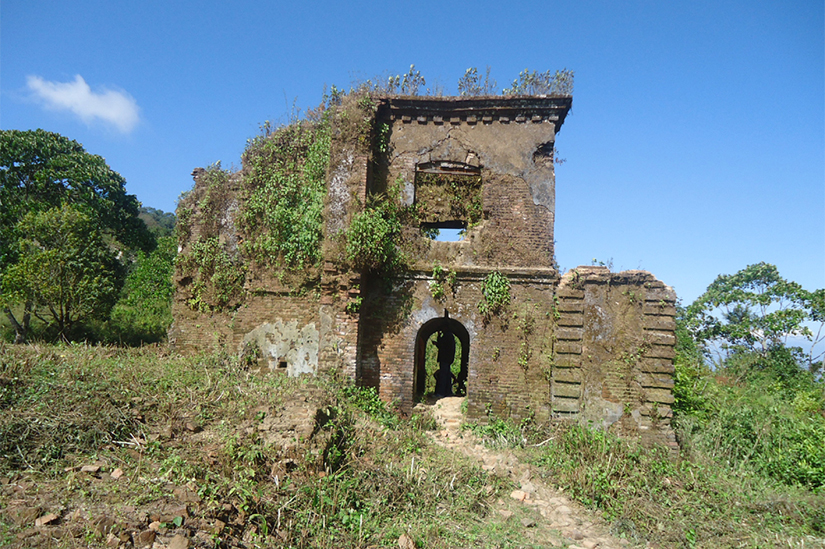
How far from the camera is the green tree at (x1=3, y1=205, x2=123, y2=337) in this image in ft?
48.1

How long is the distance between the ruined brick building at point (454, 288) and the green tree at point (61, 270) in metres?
6.58

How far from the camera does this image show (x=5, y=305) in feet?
49.2

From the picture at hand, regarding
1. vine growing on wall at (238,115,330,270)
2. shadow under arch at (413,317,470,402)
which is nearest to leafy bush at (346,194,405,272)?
vine growing on wall at (238,115,330,270)

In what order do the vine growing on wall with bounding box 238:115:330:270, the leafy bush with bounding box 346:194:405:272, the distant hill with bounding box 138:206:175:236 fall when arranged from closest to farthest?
1. the leafy bush with bounding box 346:194:405:272
2. the vine growing on wall with bounding box 238:115:330:270
3. the distant hill with bounding box 138:206:175:236

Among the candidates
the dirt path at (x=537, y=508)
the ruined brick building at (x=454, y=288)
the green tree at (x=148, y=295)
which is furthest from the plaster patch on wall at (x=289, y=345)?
the green tree at (x=148, y=295)

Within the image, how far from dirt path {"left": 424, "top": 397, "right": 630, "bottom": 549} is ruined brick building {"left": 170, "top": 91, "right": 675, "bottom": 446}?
0.96 m

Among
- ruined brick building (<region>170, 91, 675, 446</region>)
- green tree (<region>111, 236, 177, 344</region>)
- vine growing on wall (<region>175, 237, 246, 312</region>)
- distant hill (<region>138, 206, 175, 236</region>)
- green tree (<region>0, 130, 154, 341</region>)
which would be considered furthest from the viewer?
distant hill (<region>138, 206, 175, 236</region>)

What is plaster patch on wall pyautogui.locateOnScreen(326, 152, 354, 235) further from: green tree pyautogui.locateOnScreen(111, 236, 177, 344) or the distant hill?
the distant hill

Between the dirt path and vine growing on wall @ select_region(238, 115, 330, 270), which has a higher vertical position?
vine growing on wall @ select_region(238, 115, 330, 270)

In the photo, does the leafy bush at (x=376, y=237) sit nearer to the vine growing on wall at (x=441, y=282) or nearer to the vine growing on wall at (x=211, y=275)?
the vine growing on wall at (x=441, y=282)

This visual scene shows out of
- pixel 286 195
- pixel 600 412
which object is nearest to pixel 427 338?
pixel 600 412

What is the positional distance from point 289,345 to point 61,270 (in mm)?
9754

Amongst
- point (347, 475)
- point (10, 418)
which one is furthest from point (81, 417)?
point (347, 475)

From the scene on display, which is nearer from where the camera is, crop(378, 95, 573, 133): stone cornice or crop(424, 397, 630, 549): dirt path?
crop(424, 397, 630, 549): dirt path
